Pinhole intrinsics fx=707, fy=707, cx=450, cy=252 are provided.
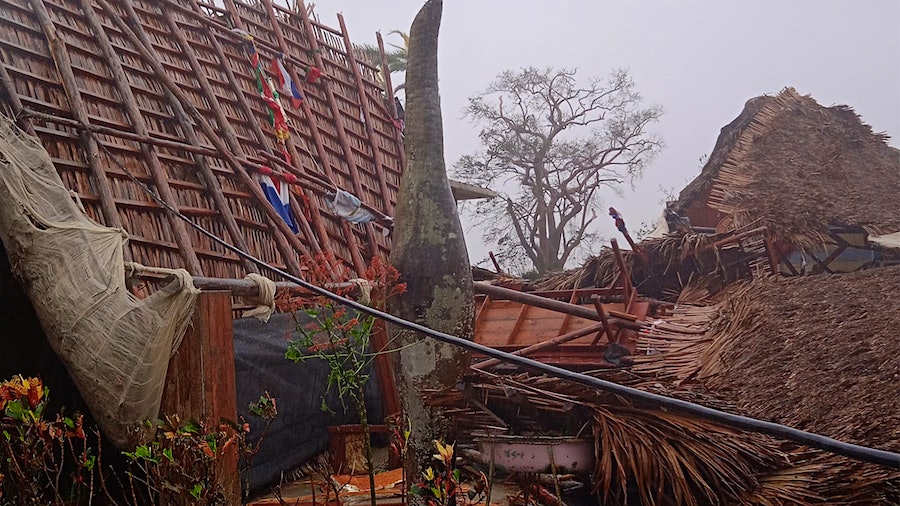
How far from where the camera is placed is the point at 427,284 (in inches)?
107

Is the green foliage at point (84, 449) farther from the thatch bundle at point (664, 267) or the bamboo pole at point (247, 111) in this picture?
the thatch bundle at point (664, 267)

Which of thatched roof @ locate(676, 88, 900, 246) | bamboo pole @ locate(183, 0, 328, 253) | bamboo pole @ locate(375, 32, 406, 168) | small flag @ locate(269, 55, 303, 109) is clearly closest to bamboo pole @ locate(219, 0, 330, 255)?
bamboo pole @ locate(183, 0, 328, 253)

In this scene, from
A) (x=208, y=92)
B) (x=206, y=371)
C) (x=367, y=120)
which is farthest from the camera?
(x=367, y=120)

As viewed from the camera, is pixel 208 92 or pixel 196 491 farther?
pixel 208 92

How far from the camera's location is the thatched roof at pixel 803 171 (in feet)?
24.0

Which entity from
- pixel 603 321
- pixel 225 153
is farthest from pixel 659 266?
pixel 225 153

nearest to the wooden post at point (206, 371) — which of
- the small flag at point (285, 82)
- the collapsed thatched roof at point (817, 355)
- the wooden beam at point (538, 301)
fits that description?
the wooden beam at point (538, 301)

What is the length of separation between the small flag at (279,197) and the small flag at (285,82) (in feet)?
4.39

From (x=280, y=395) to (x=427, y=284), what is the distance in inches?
105

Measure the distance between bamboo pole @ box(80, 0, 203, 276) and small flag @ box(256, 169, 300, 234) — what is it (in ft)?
2.65

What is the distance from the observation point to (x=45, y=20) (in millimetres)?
4312

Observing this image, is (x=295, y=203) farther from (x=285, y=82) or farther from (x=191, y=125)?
(x=285, y=82)

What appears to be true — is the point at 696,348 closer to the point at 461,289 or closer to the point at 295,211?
the point at 461,289

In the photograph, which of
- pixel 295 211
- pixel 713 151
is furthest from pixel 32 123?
pixel 713 151
